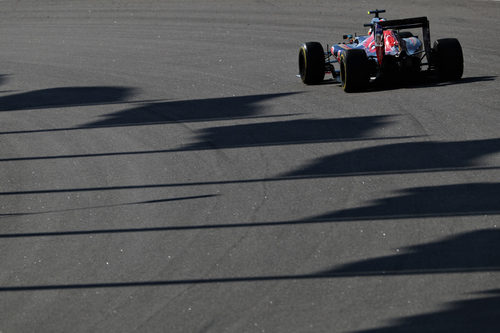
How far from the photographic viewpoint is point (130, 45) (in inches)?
931

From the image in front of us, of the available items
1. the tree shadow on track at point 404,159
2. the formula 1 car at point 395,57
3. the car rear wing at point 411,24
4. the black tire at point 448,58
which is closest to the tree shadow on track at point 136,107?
the formula 1 car at point 395,57

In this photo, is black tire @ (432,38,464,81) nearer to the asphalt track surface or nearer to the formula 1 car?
the formula 1 car

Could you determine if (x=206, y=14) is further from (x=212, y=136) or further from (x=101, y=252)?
(x=101, y=252)

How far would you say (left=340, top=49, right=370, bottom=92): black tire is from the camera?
15.4m

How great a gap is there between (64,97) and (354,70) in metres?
5.87

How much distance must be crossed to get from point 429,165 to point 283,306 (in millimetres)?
4484

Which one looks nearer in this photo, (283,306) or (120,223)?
(283,306)

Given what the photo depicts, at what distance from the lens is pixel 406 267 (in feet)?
26.6

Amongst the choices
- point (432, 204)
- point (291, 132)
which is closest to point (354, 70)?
point (291, 132)

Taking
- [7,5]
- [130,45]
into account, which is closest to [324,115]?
[130,45]

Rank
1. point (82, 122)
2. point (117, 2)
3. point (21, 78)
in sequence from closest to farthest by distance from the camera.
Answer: point (82, 122)
point (21, 78)
point (117, 2)

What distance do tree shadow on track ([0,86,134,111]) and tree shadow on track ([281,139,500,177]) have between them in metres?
6.41

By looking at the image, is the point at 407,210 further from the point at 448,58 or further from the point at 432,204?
the point at 448,58

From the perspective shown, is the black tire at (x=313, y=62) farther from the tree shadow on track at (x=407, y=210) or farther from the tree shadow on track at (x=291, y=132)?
the tree shadow on track at (x=407, y=210)
